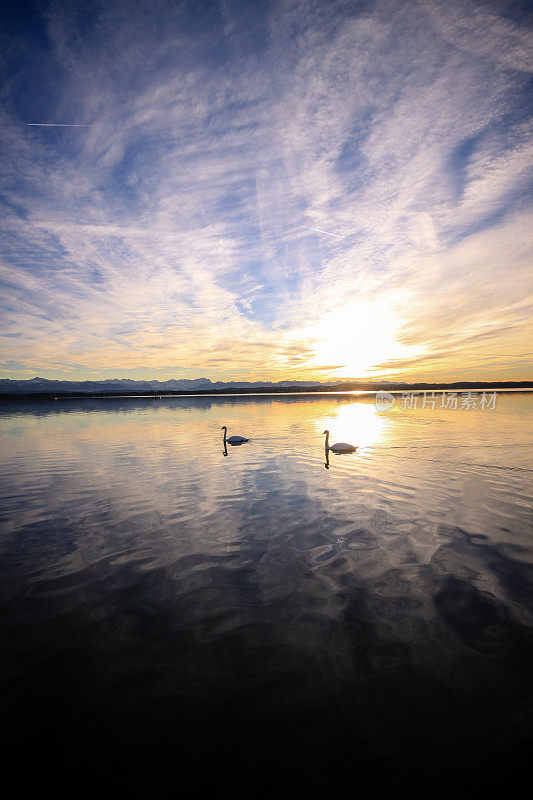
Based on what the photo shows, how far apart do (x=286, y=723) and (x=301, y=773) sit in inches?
22.6

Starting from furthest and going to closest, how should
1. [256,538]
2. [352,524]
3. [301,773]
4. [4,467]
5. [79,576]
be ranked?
[4,467]
[352,524]
[256,538]
[79,576]
[301,773]

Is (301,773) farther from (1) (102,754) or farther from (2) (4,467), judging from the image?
(2) (4,467)

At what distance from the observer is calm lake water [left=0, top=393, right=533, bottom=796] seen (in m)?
3.96

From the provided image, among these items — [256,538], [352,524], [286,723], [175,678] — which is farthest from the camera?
[352,524]

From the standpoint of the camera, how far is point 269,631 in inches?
232

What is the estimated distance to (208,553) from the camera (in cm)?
880

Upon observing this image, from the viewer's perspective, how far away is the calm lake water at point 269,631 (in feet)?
13.0

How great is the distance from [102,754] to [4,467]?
Answer: 1991cm

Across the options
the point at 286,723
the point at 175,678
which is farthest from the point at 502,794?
the point at 175,678

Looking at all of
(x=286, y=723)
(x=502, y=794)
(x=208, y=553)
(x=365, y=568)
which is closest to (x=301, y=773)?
(x=286, y=723)

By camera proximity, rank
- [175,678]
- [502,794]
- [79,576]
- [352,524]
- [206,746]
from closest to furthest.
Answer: [502,794]
[206,746]
[175,678]
[79,576]
[352,524]

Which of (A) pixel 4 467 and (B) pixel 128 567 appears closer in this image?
(B) pixel 128 567

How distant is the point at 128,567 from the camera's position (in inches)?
320

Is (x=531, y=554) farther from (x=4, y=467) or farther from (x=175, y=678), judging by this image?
(x=4, y=467)
